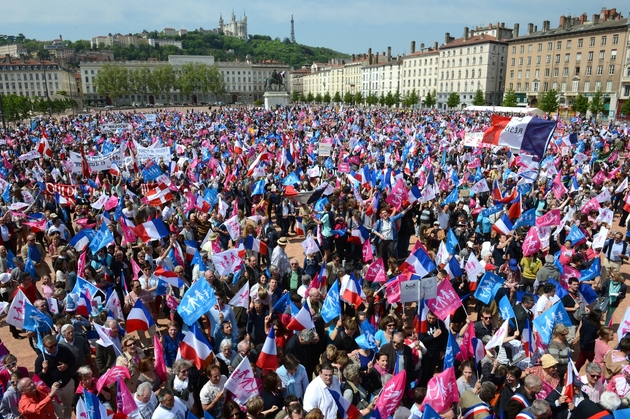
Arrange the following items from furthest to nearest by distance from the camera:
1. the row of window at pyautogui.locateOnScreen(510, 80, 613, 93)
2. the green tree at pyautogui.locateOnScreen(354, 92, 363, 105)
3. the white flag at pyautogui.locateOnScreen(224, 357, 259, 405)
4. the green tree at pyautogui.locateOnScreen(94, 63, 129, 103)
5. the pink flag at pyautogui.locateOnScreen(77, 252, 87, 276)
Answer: the green tree at pyautogui.locateOnScreen(94, 63, 129, 103) → the green tree at pyautogui.locateOnScreen(354, 92, 363, 105) → the row of window at pyautogui.locateOnScreen(510, 80, 613, 93) → the pink flag at pyautogui.locateOnScreen(77, 252, 87, 276) → the white flag at pyautogui.locateOnScreen(224, 357, 259, 405)

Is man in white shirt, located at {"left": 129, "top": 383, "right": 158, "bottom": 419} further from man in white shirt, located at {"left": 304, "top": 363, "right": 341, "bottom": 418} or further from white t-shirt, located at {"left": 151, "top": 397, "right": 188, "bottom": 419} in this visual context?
man in white shirt, located at {"left": 304, "top": 363, "right": 341, "bottom": 418}

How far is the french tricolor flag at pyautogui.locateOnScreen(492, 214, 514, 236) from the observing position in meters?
10.3

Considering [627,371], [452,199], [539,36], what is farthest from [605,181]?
[539,36]

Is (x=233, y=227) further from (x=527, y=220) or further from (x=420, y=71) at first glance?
(x=420, y=71)

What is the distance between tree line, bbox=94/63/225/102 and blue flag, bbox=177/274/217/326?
124513 millimetres

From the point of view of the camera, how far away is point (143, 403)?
4.78 meters

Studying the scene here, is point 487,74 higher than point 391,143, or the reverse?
point 487,74

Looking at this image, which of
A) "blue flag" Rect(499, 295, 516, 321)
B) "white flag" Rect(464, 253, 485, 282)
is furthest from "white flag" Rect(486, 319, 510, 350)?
"white flag" Rect(464, 253, 485, 282)

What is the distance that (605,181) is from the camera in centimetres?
1484

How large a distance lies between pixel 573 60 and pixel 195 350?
82.7 metres

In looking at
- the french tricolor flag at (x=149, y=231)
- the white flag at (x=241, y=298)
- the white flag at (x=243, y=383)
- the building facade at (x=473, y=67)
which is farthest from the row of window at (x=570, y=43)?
the white flag at (x=243, y=383)

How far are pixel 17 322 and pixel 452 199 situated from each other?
10.0 meters

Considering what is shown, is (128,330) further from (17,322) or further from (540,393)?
(540,393)

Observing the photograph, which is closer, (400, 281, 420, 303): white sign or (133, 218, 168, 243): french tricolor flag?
(400, 281, 420, 303): white sign
